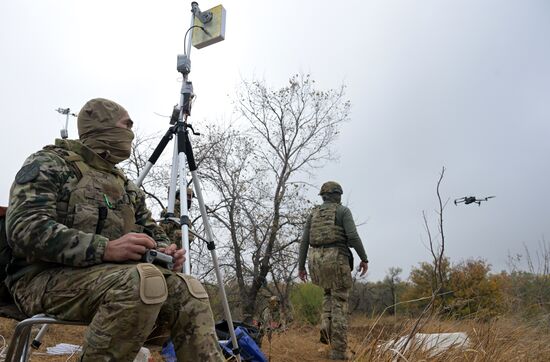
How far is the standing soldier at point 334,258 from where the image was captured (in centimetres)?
482

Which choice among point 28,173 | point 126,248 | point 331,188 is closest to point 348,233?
point 331,188

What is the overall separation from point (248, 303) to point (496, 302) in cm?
828

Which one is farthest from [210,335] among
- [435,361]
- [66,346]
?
[66,346]

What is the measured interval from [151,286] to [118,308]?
12 centimetres

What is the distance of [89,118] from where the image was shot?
6.40 feet

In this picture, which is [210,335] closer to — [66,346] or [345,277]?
[66,346]

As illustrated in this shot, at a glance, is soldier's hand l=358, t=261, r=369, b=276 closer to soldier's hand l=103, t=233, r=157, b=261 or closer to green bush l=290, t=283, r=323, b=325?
soldier's hand l=103, t=233, r=157, b=261

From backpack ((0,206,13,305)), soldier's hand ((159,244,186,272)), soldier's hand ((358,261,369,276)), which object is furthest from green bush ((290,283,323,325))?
backpack ((0,206,13,305))

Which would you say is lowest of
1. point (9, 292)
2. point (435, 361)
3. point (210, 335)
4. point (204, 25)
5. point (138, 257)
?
point (435, 361)

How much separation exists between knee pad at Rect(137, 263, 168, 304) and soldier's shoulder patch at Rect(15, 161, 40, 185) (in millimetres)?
562

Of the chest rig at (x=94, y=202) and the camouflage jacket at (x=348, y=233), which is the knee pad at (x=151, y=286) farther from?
the camouflage jacket at (x=348, y=233)

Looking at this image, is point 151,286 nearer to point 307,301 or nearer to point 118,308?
point 118,308

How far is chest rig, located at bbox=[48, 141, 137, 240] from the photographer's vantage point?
1711 mm

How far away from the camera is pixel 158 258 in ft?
5.61
